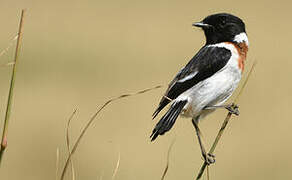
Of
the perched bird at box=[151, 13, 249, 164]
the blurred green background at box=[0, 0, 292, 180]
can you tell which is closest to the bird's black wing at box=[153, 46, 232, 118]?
the perched bird at box=[151, 13, 249, 164]

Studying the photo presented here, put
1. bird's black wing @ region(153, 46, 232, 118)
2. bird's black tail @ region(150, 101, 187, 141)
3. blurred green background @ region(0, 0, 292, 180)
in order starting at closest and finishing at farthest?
bird's black tail @ region(150, 101, 187, 141) → bird's black wing @ region(153, 46, 232, 118) → blurred green background @ region(0, 0, 292, 180)

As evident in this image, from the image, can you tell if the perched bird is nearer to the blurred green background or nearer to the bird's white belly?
the bird's white belly

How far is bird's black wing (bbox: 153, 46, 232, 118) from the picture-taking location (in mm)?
4750

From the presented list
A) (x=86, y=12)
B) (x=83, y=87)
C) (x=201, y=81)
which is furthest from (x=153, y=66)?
(x=201, y=81)

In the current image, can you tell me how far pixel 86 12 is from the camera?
18.6 meters

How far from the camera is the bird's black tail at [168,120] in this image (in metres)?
4.45

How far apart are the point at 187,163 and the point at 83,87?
9.55 feet

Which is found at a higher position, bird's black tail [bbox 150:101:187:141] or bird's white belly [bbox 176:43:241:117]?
bird's white belly [bbox 176:43:241:117]

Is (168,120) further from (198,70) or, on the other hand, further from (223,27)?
(223,27)

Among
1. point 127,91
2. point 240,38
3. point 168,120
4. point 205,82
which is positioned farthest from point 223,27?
point 127,91

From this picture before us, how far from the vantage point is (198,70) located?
4.79 meters

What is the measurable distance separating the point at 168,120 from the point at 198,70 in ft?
1.42

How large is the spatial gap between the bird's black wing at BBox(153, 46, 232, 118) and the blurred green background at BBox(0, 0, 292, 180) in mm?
3133

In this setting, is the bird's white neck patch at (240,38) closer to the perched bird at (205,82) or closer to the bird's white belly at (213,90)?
the perched bird at (205,82)
